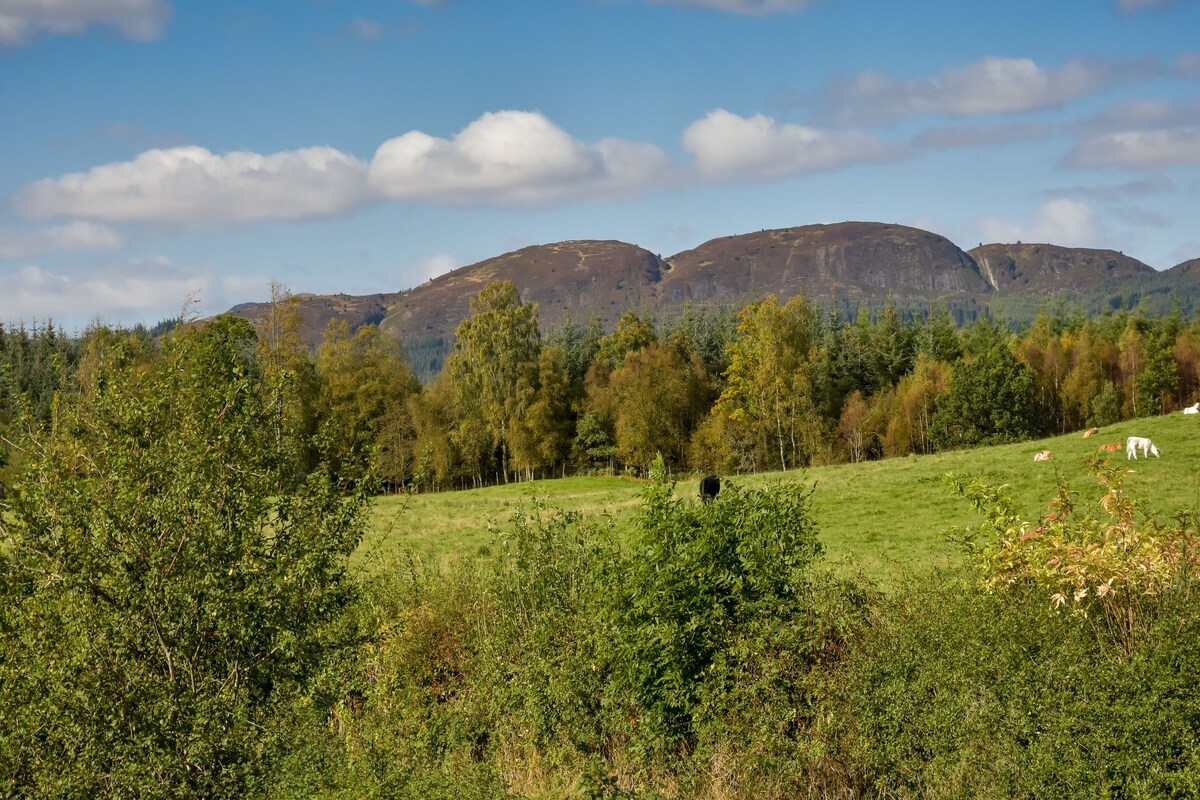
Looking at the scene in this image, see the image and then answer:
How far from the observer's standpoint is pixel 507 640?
1698 cm

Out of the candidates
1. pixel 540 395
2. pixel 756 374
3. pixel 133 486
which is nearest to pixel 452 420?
pixel 540 395

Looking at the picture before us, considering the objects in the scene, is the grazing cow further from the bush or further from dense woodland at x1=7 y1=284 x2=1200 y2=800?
the bush

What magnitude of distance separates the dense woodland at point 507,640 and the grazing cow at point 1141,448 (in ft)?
67.4

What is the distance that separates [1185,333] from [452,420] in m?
76.4

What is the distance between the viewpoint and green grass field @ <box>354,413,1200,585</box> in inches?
1046

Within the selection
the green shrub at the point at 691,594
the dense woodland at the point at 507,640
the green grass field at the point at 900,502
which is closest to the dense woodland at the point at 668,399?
the green grass field at the point at 900,502

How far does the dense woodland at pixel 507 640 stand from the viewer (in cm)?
1066

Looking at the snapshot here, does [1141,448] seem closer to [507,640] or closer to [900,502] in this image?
[900,502]

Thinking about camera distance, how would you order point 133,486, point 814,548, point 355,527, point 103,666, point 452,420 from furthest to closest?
point 452,420, point 814,548, point 355,527, point 133,486, point 103,666

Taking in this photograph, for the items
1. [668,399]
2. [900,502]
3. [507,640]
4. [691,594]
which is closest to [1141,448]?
[900,502]

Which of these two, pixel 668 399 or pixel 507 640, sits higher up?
pixel 668 399

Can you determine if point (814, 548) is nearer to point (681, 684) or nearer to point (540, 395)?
point (681, 684)

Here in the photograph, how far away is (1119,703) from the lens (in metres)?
11.1

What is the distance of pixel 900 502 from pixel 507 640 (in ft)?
65.8
